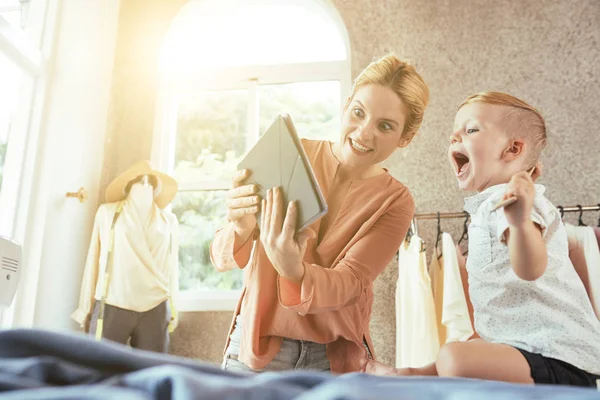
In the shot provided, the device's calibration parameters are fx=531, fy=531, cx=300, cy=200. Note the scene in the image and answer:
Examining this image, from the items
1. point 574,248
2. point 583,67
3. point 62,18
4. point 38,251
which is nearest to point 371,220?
point 574,248

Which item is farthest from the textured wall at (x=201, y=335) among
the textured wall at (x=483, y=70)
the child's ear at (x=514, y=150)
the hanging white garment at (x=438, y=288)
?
the child's ear at (x=514, y=150)

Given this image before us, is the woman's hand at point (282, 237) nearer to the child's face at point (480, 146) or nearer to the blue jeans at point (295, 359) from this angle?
the blue jeans at point (295, 359)

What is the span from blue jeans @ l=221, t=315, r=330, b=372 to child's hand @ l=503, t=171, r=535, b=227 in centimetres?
46

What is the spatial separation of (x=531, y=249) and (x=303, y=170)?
433 millimetres

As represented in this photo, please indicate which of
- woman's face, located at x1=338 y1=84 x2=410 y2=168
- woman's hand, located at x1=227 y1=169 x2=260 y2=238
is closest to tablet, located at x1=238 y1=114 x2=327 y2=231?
woman's hand, located at x1=227 y1=169 x2=260 y2=238

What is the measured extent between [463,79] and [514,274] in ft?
5.72

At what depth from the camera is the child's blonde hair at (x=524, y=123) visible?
48.9 inches

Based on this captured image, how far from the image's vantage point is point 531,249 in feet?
3.09

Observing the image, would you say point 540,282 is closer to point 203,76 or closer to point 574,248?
point 574,248

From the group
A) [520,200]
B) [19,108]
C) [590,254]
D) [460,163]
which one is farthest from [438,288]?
[19,108]

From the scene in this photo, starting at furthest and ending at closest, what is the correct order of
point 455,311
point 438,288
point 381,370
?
point 438,288 < point 455,311 < point 381,370

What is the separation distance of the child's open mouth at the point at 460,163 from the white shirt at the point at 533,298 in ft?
0.39

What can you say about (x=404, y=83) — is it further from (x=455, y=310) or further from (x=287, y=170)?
(x=455, y=310)

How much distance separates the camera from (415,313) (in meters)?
2.00
